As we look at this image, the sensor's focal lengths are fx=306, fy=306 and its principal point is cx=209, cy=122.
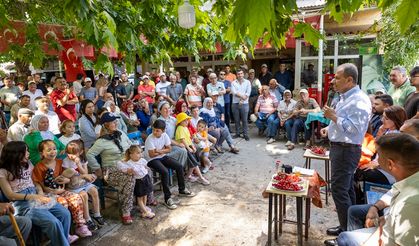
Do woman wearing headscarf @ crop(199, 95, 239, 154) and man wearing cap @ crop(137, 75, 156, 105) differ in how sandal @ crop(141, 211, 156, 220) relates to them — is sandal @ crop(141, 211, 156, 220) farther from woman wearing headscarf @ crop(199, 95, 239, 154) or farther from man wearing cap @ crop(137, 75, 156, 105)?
man wearing cap @ crop(137, 75, 156, 105)

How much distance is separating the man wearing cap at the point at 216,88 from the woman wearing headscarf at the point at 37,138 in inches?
182

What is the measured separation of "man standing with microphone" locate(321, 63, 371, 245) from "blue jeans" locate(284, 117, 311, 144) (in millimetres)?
4594

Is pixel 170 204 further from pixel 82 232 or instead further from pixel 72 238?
pixel 72 238

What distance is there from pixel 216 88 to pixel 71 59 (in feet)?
13.0

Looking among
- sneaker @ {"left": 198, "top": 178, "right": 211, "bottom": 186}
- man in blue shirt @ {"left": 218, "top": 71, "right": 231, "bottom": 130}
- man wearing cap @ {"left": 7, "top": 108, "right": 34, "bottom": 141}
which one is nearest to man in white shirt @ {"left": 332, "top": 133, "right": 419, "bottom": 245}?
sneaker @ {"left": 198, "top": 178, "right": 211, "bottom": 186}

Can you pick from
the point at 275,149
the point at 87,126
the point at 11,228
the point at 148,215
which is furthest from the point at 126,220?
the point at 275,149

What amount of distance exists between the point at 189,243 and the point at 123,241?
804mm

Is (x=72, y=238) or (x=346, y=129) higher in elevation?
(x=346, y=129)

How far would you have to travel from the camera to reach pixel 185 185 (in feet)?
17.1

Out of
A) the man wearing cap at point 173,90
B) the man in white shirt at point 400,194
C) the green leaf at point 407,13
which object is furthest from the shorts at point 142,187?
the man wearing cap at point 173,90

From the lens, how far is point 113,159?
4.50m

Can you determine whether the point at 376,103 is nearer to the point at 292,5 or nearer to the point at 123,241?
the point at 292,5

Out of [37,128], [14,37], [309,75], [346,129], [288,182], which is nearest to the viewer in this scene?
[346,129]

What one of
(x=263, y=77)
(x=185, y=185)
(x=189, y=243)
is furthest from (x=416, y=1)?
(x=263, y=77)
